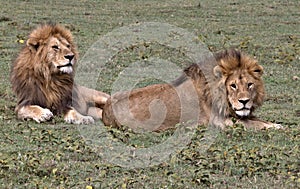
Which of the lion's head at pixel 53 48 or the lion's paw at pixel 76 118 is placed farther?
the lion's head at pixel 53 48

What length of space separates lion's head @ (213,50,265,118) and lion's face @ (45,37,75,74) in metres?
1.54

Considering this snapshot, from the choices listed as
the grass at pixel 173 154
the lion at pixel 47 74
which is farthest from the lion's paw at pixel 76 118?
the grass at pixel 173 154

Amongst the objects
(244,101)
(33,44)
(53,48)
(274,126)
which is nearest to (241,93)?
(244,101)

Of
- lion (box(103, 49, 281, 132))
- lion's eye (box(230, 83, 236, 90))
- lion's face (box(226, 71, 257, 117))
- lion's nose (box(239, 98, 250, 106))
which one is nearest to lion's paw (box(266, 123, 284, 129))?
lion (box(103, 49, 281, 132))

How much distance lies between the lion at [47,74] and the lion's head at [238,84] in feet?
4.67

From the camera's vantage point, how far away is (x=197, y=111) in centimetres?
704

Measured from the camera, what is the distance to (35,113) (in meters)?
7.49

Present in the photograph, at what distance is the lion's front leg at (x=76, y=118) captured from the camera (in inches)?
296

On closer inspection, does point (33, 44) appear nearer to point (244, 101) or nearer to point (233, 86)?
point (233, 86)

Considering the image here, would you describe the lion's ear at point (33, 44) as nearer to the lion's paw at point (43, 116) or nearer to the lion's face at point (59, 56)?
the lion's face at point (59, 56)

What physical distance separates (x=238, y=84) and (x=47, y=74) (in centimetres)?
199

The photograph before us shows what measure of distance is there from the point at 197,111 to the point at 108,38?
684 centimetres

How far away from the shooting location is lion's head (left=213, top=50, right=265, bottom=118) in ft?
22.5

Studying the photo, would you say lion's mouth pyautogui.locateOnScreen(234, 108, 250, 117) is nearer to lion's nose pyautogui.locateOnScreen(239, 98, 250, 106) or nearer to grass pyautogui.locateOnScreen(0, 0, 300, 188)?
lion's nose pyautogui.locateOnScreen(239, 98, 250, 106)
